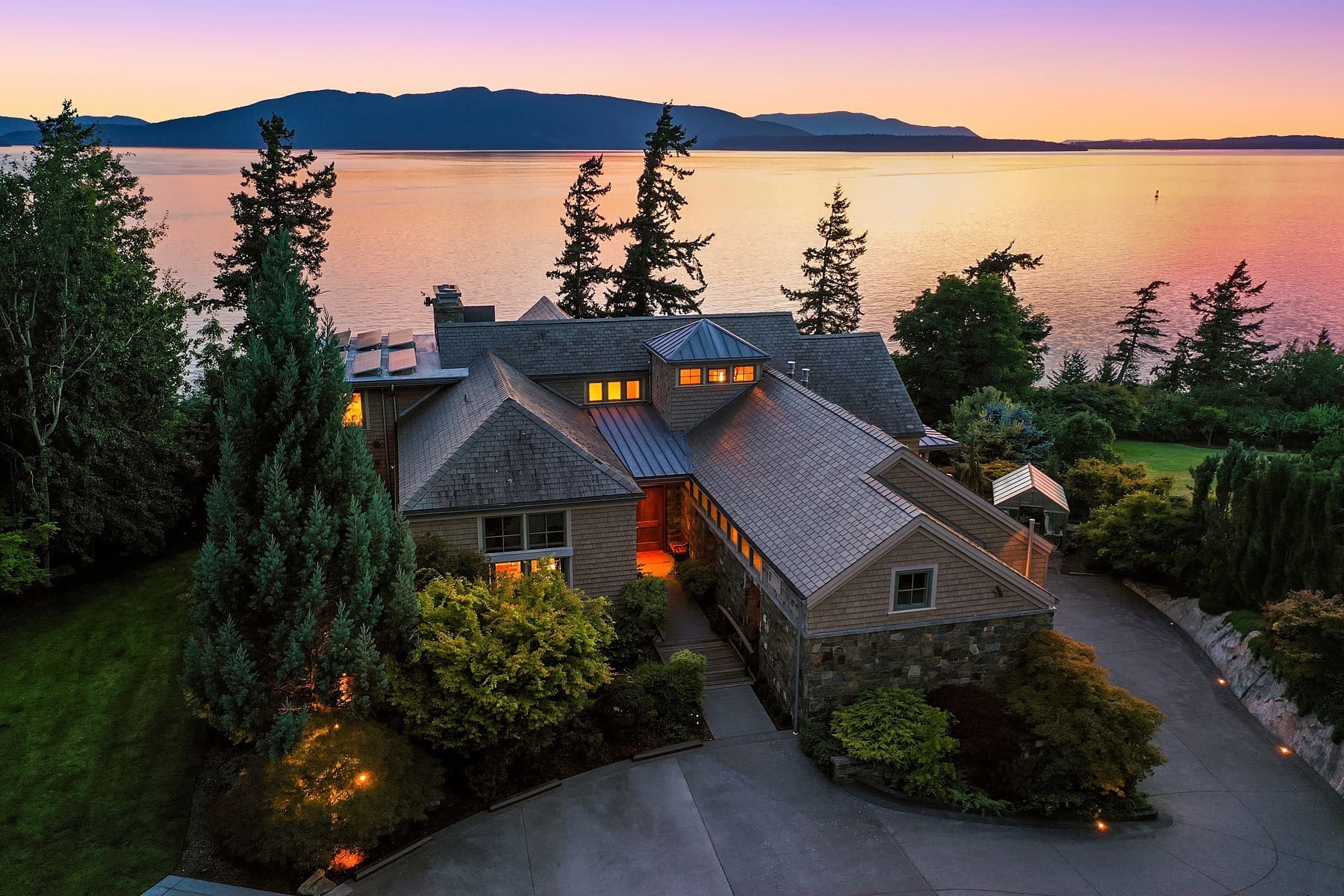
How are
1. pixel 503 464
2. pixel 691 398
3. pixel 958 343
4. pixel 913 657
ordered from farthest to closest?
1. pixel 958 343
2. pixel 691 398
3. pixel 503 464
4. pixel 913 657

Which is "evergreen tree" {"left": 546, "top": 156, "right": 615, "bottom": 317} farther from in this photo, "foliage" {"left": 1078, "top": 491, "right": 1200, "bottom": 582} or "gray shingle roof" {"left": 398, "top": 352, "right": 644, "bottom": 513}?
"foliage" {"left": 1078, "top": 491, "right": 1200, "bottom": 582}

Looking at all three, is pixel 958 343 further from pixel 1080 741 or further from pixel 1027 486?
pixel 1080 741

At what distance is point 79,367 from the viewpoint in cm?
2689

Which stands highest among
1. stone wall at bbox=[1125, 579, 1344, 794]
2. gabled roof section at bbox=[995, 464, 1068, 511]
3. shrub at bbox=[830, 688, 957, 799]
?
gabled roof section at bbox=[995, 464, 1068, 511]

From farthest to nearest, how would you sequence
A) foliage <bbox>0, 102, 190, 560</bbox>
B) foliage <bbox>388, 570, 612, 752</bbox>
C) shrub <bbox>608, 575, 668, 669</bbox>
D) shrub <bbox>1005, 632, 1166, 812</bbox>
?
foliage <bbox>0, 102, 190, 560</bbox> < shrub <bbox>608, 575, 668, 669</bbox> < shrub <bbox>1005, 632, 1166, 812</bbox> < foliage <bbox>388, 570, 612, 752</bbox>

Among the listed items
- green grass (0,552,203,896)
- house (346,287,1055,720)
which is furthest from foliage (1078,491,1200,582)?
green grass (0,552,203,896)

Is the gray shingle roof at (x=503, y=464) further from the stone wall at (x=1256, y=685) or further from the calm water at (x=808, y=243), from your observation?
the calm water at (x=808, y=243)

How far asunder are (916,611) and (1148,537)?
13442 mm

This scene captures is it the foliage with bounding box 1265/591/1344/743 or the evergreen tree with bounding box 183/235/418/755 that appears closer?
the evergreen tree with bounding box 183/235/418/755

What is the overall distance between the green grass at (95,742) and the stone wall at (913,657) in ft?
45.2

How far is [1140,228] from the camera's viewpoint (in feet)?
490

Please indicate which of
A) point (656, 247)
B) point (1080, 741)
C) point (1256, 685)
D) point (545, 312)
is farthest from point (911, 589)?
point (656, 247)

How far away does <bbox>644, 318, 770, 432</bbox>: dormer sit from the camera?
100 feet

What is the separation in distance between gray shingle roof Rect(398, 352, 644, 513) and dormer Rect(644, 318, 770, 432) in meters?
4.50
